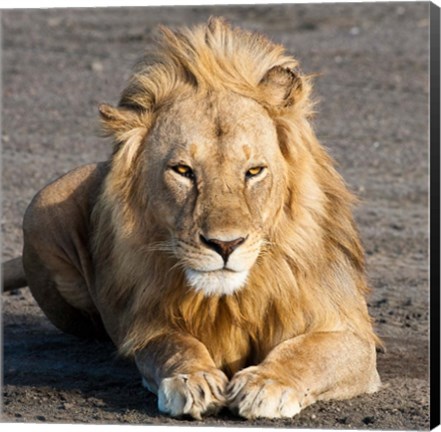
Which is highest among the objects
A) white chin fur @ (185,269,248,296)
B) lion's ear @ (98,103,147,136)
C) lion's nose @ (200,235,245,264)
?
lion's ear @ (98,103,147,136)

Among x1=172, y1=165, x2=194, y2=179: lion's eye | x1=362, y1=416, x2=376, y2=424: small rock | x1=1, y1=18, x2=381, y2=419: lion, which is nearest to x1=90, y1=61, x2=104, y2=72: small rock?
x1=1, y1=18, x2=381, y2=419: lion

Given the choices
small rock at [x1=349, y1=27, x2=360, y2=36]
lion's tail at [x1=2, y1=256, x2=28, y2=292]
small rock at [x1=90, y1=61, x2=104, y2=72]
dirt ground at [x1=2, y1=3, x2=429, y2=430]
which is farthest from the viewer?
small rock at [x1=349, y1=27, x2=360, y2=36]

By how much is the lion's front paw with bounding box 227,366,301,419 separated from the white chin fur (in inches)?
10.0

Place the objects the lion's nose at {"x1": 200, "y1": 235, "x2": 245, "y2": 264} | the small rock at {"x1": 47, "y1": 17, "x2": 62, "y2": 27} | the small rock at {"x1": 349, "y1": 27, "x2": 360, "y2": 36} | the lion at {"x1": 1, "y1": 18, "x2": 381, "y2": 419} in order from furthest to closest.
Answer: the small rock at {"x1": 47, "y1": 17, "x2": 62, "y2": 27} < the small rock at {"x1": 349, "y1": 27, "x2": 360, "y2": 36} < the lion at {"x1": 1, "y1": 18, "x2": 381, "y2": 419} < the lion's nose at {"x1": 200, "y1": 235, "x2": 245, "y2": 264}

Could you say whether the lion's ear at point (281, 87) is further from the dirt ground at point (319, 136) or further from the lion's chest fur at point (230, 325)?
the lion's chest fur at point (230, 325)

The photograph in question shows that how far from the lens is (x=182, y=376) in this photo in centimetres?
406

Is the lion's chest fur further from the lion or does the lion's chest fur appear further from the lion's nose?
the lion's nose

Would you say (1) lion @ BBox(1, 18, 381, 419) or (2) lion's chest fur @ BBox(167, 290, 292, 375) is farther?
(2) lion's chest fur @ BBox(167, 290, 292, 375)

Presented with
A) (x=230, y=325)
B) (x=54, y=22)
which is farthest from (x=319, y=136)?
(x=230, y=325)

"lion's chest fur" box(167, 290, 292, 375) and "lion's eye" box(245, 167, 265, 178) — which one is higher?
"lion's eye" box(245, 167, 265, 178)

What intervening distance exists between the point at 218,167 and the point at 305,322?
0.61 metres

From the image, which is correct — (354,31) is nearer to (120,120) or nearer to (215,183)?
(120,120)

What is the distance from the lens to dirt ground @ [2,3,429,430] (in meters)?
4.48

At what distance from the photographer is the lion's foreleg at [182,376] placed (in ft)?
13.1
